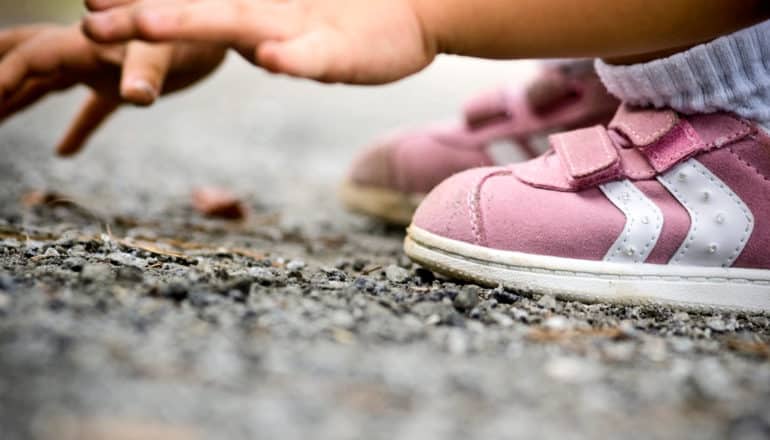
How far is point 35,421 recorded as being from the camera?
61 cm

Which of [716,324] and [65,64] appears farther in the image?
[65,64]

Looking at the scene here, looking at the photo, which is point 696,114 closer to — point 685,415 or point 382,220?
point 685,415

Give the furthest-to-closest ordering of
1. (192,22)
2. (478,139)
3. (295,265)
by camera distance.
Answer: (478,139), (295,265), (192,22)

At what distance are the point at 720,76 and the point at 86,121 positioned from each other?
1393 mm

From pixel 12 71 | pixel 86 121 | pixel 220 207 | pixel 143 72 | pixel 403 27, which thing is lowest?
pixel 220 207

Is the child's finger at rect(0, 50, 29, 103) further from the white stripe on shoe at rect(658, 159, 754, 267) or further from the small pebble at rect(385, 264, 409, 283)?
the white stripe on shoe at rect(658, 159, 754, 267)

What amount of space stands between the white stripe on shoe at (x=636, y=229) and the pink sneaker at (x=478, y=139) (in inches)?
18.3

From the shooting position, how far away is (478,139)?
179cm

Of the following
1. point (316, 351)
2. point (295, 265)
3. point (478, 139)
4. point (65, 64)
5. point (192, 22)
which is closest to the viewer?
point (316, 351)

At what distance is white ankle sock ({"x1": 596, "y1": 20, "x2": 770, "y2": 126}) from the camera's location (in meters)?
1.13

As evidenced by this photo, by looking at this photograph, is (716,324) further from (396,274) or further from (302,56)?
(302,56)

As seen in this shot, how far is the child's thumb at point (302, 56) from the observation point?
0.94 m

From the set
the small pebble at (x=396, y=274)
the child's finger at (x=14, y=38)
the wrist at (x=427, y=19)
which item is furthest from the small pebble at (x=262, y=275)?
the child's finger at (x=14, y=38)

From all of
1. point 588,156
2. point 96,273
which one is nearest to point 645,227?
point 588,156
